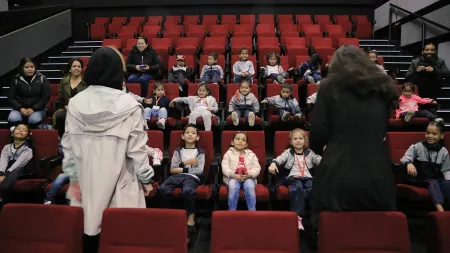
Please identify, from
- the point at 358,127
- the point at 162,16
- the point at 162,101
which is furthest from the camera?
the point at 162,16

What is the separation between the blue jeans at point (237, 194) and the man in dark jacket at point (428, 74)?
7.86 ft

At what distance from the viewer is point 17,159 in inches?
117

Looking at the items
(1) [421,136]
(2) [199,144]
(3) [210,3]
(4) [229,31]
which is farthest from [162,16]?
(1) [421,136]

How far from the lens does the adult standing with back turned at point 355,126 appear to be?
1.31 metres

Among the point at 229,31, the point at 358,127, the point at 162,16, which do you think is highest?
the point at 162,16

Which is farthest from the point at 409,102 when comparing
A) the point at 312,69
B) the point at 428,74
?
the point at 312,69

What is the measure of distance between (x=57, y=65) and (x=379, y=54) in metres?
4.59

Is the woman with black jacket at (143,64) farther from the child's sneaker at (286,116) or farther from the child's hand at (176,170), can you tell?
the child's hand at (176,170)

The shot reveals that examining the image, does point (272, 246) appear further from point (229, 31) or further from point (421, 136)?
point (229, 31)

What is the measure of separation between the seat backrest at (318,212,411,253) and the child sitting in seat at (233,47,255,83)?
3.30 metres

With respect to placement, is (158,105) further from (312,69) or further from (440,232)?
(440,232)

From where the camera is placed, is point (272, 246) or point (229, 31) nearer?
point (272, 246)

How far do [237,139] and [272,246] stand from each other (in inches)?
59.8

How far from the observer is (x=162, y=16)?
24.0 ft
